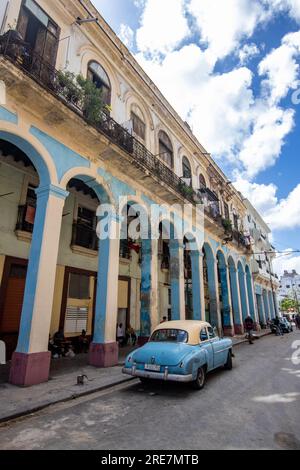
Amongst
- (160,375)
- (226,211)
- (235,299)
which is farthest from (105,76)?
(235,299)

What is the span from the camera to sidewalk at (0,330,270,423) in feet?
15.2

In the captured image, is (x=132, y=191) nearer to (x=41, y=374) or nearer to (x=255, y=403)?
(x=41, y=374)

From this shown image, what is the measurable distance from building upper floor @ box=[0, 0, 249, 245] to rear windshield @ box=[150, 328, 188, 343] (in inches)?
246

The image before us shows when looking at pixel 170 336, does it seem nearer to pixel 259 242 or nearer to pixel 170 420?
pixel 170 420

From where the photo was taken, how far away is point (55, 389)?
19.0 ft

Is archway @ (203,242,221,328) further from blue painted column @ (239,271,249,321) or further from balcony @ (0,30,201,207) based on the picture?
blue painted column @ (239,271,249,321)

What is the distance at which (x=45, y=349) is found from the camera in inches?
255

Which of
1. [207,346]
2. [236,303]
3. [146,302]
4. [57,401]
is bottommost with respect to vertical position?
[57,401]

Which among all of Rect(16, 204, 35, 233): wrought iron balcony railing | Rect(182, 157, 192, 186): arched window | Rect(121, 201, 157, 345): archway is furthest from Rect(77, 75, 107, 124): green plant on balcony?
Rect(182, 157, 192, 186): arched window

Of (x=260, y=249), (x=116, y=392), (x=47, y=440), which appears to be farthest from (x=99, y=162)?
(x=260, y=249)

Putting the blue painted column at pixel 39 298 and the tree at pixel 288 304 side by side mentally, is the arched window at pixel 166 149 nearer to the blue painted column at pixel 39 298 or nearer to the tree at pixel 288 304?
the blue painted column at pixel 39 298

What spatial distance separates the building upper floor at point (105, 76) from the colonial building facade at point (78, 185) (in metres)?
0.05

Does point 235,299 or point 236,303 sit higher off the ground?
point 235,299

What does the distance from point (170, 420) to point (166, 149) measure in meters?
12.8
